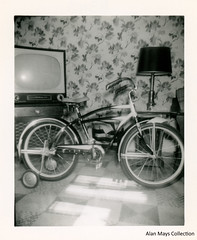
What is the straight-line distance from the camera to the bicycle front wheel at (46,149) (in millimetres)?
1521

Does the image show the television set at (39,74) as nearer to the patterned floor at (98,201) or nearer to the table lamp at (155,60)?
the patterned floor at (98,201)

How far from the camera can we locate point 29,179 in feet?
4.76

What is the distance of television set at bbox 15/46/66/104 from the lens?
1.45 metres

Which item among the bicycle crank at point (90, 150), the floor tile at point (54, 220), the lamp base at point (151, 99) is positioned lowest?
the floor tile at point (54, 220)

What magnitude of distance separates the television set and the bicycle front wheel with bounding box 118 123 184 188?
1.94ft

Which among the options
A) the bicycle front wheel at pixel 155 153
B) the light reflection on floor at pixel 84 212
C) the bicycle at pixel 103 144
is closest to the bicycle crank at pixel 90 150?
the bicycle at pixel 103 144

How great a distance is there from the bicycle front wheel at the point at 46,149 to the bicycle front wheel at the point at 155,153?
344 millimetres

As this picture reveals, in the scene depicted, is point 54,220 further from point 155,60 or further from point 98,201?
point 155,60

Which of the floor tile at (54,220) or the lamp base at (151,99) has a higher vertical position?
the lamp base at (151,99)

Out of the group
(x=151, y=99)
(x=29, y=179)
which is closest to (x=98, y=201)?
(x=29, y=179)

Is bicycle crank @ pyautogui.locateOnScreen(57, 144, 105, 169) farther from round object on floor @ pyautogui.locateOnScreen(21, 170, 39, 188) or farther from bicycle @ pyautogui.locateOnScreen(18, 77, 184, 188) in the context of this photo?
round object on floor @ pyautogui.locateOnScreen(21, 170, 39, 188)

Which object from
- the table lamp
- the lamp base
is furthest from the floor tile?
the table lamp
